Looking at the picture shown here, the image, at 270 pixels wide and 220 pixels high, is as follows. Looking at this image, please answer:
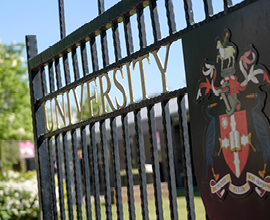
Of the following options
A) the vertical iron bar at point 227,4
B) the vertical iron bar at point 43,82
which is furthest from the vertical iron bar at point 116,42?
the vertical iron bar at point 43,82

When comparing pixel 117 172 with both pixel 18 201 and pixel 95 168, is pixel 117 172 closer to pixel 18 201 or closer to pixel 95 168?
pixel 95 168

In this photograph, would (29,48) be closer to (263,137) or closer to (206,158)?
(206,158)

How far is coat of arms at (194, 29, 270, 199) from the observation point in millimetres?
1488

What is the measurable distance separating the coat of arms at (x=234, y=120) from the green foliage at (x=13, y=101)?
17532mm

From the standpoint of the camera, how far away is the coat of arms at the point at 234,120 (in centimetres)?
149

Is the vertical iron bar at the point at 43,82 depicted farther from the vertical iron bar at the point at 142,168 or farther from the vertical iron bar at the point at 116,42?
the vertical iron bar at the point at 142,168

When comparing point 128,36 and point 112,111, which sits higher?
point 128,36

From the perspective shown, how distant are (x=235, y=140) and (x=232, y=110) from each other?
0.11 metres

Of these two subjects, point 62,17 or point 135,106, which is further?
point 62,17

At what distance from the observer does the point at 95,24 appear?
98.5 inches

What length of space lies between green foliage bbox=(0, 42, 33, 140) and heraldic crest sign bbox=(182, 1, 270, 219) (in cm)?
1748

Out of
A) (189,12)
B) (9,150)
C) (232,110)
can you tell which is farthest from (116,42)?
(9,150)

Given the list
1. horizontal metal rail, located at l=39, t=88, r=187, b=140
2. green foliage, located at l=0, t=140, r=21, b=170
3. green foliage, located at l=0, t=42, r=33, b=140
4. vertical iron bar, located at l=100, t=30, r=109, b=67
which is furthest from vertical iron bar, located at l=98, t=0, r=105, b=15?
green foliage, located at l=0, t=140, r=21, b=170

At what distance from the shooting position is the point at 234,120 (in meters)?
1.60
